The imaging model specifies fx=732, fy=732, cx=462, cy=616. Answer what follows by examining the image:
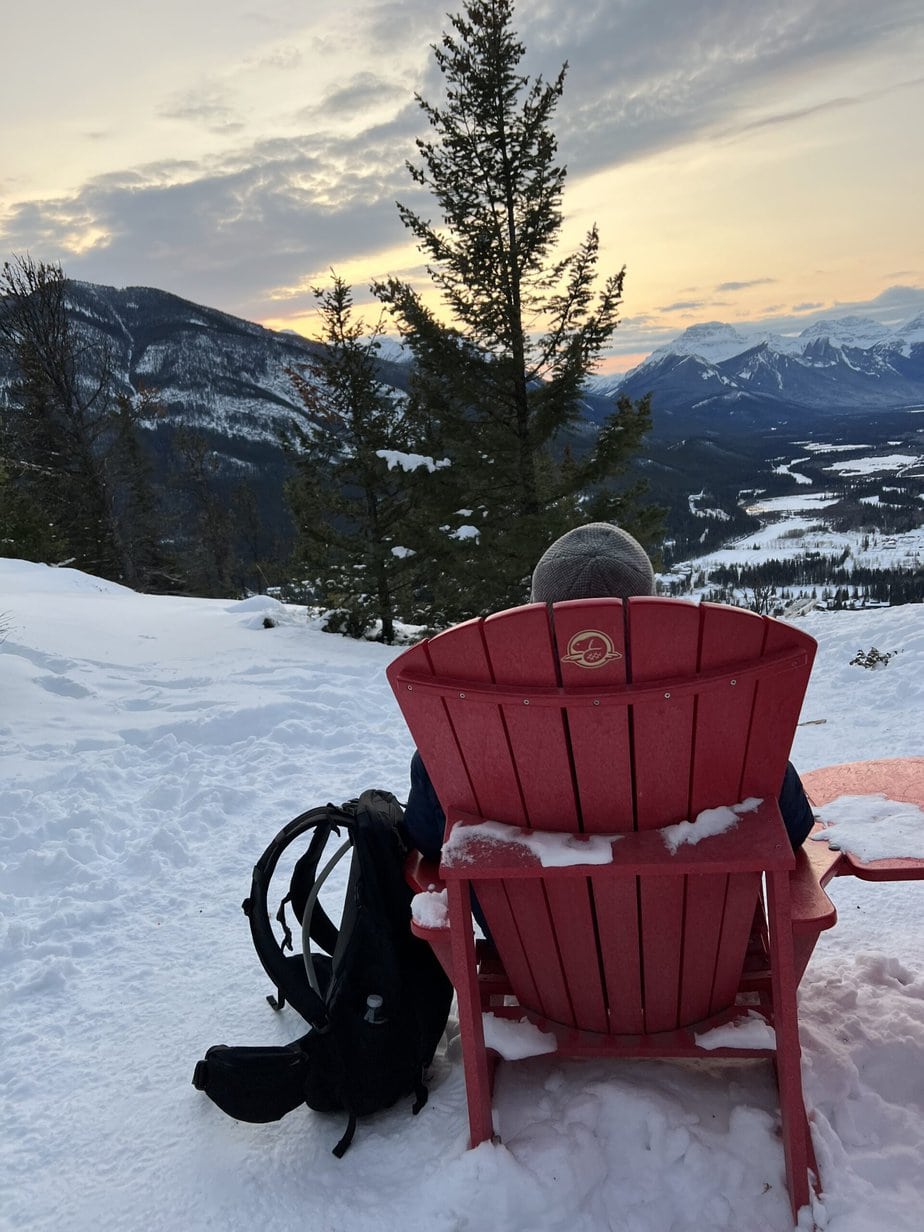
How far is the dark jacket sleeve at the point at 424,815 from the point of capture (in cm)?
210

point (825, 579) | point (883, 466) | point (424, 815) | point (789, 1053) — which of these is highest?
point (424, 815)

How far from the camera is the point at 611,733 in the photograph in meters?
1.55

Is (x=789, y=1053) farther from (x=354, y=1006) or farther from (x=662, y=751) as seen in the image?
(x=354, y=1006)

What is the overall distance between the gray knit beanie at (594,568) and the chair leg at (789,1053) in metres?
0.78

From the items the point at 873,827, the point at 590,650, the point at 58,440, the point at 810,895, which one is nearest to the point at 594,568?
the point at 590,650

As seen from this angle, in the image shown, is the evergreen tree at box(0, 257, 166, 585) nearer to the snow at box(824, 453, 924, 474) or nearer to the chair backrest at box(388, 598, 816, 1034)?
the chair backrest at box(388, 598, 816, 1034)

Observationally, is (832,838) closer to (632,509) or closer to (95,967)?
(95,967)

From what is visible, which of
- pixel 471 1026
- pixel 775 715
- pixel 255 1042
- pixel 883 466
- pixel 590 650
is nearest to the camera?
pixel 590 650

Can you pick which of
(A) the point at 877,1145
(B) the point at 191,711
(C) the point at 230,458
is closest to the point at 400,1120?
(A) the point at 877,1145

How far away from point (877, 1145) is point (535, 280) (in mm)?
10310

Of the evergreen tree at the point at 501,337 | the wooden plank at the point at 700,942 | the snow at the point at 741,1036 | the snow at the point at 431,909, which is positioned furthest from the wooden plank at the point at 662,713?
the evergreen tree at the point at 501,337

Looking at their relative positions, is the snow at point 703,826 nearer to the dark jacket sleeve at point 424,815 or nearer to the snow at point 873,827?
the snow at point 873,827

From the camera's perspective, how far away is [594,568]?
1.78 metres

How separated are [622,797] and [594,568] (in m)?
0.54
